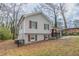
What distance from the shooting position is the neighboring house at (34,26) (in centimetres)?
359

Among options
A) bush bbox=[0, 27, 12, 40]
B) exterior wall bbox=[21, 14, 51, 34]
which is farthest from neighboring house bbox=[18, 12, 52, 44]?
bush bbox=[0, 27, 12, 40]

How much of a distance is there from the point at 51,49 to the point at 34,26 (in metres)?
0.32

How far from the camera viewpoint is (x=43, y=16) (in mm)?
3598

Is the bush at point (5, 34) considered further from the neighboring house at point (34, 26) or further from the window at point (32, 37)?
the window at point (32, 37)

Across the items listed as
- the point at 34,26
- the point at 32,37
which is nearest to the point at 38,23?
the point at 34,26

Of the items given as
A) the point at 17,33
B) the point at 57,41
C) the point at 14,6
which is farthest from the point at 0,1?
the point at 57,41

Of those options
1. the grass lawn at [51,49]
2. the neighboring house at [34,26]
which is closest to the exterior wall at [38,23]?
the neighboring house at [34,26]

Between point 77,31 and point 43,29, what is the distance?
0.38 meters

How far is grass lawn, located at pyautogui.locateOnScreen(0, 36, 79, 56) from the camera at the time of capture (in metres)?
3.57

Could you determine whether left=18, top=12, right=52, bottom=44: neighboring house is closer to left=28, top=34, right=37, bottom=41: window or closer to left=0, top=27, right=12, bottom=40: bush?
left=28, top=34, right=37, bottom=41: window

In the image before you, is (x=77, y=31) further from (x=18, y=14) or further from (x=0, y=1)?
(x=0, y=1)

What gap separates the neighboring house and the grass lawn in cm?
9

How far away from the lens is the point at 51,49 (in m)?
3.60

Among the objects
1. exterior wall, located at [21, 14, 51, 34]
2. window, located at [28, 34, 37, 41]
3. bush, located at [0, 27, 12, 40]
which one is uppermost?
exterior wall, located at [21, 14, 51, 34]
